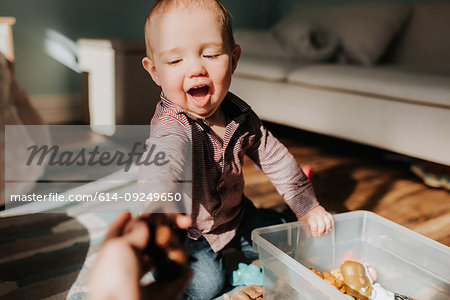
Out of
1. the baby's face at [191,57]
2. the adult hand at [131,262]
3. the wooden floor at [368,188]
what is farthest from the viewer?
the wooden floor at [368,188]

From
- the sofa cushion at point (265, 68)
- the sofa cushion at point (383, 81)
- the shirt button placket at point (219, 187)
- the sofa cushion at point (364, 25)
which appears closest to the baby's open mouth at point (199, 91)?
the shirt button placket at point (219, 187)

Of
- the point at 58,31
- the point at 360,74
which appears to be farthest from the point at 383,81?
the point at 58,31

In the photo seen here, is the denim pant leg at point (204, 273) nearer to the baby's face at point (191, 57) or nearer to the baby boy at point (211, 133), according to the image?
the baby boy at point (211, 133)

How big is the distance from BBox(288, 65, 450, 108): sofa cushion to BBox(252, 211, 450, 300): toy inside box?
0.64 m

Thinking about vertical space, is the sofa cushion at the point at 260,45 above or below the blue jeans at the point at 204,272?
above

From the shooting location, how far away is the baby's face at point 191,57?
652mm

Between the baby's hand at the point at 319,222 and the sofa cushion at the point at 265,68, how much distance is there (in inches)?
41.8

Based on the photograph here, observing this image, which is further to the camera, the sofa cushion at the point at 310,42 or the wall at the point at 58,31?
the wall at the point at 58,31

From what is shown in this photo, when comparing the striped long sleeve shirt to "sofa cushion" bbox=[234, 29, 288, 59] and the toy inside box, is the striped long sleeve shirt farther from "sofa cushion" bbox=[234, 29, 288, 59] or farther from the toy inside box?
"sofa cushion" bbox=[234, 29, 288, 59]

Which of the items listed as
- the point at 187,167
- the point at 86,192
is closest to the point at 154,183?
the point at 187,167

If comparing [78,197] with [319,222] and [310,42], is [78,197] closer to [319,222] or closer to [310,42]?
[319,222]

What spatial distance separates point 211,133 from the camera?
0.76 m

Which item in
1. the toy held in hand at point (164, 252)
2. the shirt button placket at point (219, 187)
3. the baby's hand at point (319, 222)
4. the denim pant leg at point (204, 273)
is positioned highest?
the toy held in hand at point (164, 252)

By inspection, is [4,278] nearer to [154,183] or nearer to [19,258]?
[19,258]
